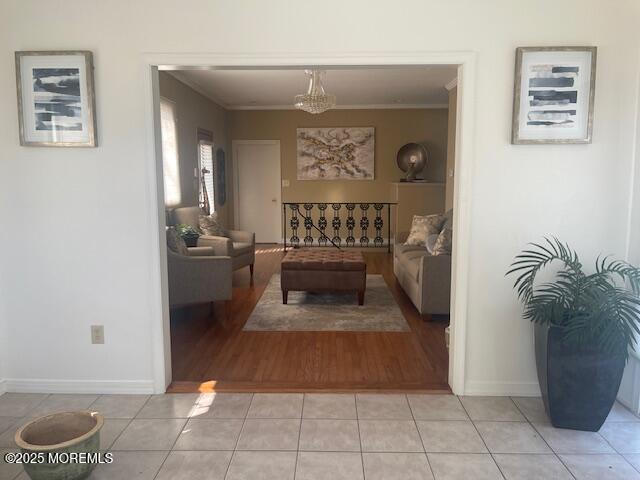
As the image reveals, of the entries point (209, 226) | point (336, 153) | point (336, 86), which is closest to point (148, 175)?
point (209, 226)

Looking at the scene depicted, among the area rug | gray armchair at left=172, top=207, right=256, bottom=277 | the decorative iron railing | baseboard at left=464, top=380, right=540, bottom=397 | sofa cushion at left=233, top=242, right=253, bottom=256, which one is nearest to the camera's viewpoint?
baseboard at left=464, top=380, right=540, bottom=397

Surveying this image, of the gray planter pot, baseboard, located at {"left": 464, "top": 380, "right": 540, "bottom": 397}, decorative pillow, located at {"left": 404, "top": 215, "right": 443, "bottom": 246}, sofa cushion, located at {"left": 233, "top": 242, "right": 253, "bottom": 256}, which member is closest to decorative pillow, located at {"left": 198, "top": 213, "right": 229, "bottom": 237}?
sofa cushion, located at {"left": 233, "top": 242, "right": 253, "bottom": 256}

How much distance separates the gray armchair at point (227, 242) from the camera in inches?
219

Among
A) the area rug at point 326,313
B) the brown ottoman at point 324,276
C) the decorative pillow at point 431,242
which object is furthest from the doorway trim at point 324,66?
the decorative pillow at point 431,242

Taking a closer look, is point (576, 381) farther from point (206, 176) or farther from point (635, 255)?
point (206, 176)

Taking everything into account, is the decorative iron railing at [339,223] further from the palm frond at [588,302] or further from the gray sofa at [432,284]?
the palm frond at [588,302]

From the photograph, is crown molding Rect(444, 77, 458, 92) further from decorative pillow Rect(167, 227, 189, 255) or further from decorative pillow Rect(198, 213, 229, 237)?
decorative pillow Rect(167, 227, 189, 255)

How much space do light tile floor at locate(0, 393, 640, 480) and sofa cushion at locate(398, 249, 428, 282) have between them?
183cm

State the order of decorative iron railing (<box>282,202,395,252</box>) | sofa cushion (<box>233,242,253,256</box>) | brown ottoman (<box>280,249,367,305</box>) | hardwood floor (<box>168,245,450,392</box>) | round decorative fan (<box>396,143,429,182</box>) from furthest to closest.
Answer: decorative iron railing (<box>282,202,395,252</box>) < round decorative fan (<box>396,143,429,182</box>) < sofa cushion (<box>233,242,253,256</box>) < brown ottoman (<box>280,249,367,305</box>) < hardwood floor (<box>168,245,450,392</box>)

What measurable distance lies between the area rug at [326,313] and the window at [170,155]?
1586 millimetres

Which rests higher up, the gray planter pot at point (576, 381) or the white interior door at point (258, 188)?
the white interior door at point (258, 188)

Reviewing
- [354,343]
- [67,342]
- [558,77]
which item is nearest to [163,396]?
[67,342]

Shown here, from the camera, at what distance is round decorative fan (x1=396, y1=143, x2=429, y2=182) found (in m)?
8.48

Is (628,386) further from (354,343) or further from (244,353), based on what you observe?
(244,353)
